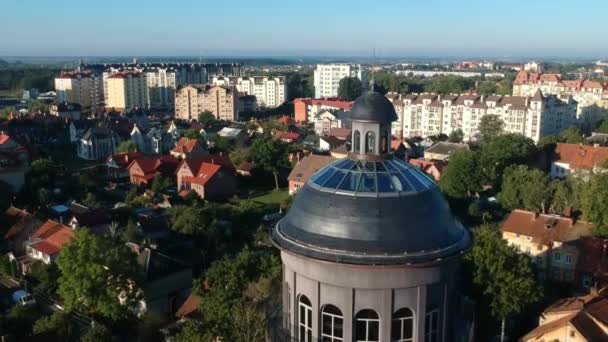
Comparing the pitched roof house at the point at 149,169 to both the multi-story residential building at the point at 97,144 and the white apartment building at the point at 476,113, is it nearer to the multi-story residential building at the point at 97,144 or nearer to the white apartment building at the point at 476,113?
the multi-story residential building at the point at 97,144

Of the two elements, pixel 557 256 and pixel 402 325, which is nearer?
pixel 402 325

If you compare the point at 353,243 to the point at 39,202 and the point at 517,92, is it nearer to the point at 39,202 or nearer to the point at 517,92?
the point at 39,202

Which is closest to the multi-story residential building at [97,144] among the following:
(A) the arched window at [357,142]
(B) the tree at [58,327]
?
(B) the tree at [58,327]

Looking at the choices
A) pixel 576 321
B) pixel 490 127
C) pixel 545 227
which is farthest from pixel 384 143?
pixel 490 127

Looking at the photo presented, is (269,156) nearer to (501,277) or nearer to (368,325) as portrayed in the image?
(501,277)

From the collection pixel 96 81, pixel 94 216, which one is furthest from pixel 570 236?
pixel 96 81
